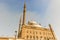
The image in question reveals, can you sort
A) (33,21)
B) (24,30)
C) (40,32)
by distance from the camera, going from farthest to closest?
(33,21) < (40,32) < (24,30)

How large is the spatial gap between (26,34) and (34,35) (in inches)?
132

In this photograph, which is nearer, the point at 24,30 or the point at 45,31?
the point at 24,30

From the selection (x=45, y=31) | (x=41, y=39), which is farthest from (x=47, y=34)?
(x=41, y=39)

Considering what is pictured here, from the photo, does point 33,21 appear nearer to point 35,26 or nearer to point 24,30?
point 35,26

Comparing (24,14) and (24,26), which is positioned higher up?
(24,14)

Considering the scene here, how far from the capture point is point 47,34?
51.8 m

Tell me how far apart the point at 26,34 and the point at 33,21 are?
821cm

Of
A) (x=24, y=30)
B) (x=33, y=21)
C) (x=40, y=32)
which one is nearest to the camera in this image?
(x=24, y=30)

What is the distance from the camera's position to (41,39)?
47.9 m

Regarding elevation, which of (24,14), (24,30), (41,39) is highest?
(24,14)

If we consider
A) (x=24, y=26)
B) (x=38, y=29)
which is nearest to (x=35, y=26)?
(x=38, y=29)

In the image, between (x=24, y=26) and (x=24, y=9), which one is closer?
(x=24, y=26)

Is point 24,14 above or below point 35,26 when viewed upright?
above

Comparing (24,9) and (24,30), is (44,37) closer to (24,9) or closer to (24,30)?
(24,30)
